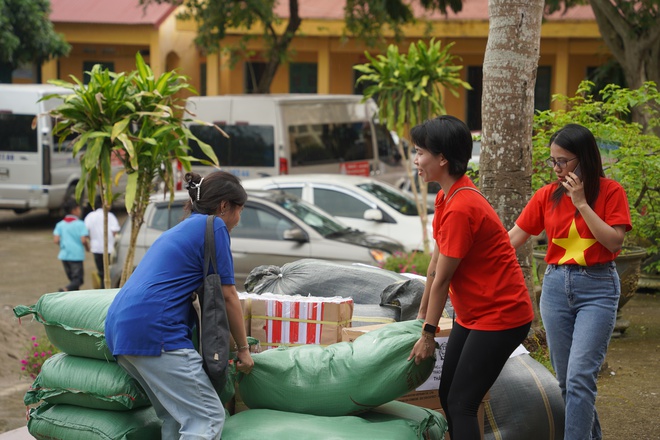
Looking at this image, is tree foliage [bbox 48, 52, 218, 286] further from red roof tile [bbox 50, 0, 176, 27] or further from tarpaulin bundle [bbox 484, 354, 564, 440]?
red roof tile [bbox 50, 0, 176, 27]

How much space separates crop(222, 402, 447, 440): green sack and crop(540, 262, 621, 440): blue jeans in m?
0.65

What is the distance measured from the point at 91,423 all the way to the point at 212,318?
92 centimetres

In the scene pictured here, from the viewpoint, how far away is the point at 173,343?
3.80 m

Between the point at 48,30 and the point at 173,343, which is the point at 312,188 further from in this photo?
the point at 48,30

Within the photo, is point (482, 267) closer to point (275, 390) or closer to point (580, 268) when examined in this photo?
point (580, 268)

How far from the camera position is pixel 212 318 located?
3.84 metres

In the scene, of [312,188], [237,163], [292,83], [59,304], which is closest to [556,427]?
[59,304]

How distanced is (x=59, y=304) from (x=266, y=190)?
6.49m

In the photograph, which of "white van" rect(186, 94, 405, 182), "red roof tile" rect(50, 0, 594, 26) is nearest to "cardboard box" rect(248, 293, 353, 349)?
"white van" rect(186, 94, 405, 182)

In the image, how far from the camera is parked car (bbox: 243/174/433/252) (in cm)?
1130

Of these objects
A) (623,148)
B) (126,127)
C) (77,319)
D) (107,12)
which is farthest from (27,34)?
(77,319)

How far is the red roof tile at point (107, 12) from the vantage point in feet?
79.8

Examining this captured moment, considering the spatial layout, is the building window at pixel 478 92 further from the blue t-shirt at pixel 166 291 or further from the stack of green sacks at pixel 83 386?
the blue t-shirt at pixel 166 291

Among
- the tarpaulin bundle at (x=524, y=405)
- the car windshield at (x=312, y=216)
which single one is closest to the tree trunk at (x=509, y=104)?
the tarpaulin bundle at (x=524, y=405)
